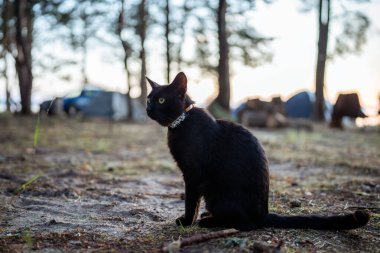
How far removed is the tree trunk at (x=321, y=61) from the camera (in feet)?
56.7

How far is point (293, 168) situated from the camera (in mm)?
6445

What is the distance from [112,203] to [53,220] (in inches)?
32.9

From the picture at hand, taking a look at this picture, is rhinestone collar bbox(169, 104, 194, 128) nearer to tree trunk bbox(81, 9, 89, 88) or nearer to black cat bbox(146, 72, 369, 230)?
black cat bbox(146, 72, 369, 230)

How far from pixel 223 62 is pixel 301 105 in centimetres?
950

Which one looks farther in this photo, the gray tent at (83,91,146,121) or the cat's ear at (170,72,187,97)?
the gray tent at (83,91,146,121)

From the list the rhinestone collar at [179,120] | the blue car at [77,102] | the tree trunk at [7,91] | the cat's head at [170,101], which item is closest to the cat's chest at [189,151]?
the rhinestone collar at [179,120]

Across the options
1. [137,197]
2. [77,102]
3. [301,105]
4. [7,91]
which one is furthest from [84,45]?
[137,197]

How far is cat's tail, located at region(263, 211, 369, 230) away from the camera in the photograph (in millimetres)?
2768

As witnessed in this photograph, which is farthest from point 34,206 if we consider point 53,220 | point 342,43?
point 342,43

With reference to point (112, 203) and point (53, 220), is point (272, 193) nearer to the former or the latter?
point (112, 203)

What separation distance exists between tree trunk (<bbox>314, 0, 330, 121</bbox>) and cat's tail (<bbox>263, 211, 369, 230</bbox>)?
15636 mm

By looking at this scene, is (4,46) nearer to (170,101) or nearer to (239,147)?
(170,101)

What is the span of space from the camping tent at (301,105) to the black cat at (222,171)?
18146mm

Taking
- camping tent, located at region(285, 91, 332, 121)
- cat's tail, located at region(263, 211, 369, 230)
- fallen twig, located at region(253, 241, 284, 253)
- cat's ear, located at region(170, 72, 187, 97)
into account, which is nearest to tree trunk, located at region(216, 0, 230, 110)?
camping tent, located at region(285, 91, 332, 121)
